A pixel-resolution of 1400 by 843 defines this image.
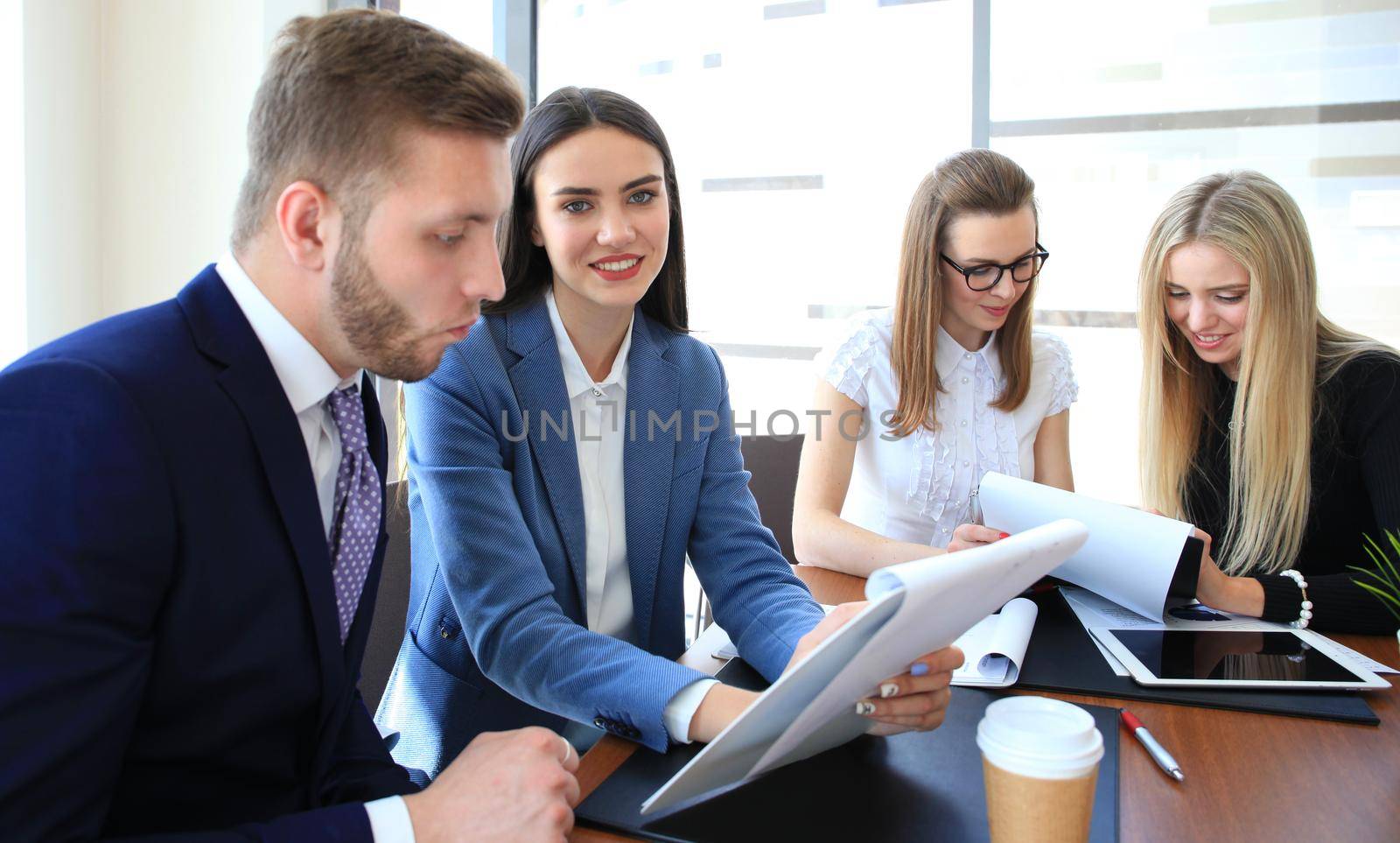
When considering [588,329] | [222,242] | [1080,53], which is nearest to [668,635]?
[588,329]

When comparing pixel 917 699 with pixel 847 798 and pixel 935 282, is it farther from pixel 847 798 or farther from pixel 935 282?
pixel 935 282

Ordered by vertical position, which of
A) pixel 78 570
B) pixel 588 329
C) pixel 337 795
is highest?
pixel 588 329

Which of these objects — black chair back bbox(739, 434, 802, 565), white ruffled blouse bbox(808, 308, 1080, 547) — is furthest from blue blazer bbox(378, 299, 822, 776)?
black chair back bbox(739, 434, 802, 565)

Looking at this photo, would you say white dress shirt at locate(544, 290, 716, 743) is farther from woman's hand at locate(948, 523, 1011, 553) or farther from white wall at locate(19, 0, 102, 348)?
white wall at locate(19, 0, 102, 348)

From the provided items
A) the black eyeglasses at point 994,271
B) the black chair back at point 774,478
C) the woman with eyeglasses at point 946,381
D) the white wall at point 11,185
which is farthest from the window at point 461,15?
the black eyeglasses at point 994,271

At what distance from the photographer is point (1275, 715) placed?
44.3 inches

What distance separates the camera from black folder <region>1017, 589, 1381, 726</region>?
113 cm

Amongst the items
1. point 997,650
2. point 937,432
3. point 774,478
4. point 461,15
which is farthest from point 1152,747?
point 461,15

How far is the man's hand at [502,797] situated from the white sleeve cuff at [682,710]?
0.16 metres

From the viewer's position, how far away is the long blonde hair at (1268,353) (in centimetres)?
183

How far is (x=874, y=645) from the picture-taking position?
729 mm

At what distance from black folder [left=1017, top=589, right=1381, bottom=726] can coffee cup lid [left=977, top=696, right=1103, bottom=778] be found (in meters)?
0.49

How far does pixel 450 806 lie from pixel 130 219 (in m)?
2.70

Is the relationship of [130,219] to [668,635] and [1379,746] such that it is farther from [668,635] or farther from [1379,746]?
[1379,746]
